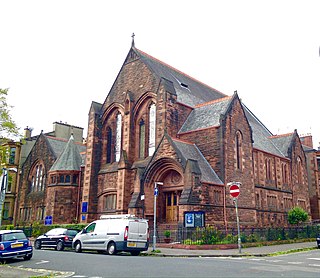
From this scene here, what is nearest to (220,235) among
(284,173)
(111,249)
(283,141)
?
(111,249)

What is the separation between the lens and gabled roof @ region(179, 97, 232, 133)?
107 feet

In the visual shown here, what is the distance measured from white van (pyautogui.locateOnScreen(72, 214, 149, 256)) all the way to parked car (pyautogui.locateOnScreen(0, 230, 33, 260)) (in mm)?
3825

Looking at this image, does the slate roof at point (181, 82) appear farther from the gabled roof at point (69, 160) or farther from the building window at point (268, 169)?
the gabled roof at point (69, 160)

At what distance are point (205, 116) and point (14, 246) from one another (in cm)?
2074

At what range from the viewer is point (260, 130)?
47.2 meters

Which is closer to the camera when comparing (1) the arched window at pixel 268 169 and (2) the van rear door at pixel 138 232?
(2) the van rear door at pixel 138 232

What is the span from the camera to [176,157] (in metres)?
28.5

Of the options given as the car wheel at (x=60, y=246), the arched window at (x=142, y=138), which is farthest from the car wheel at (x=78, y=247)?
the arched window at (x=142, y=138)

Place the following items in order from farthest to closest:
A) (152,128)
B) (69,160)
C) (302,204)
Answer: (302,204), (69,160), (152,128)

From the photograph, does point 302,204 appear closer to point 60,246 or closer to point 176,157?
point 176,157

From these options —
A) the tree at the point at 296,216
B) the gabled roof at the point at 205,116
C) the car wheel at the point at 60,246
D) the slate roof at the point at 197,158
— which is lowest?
the car wheel at the point at 60,246

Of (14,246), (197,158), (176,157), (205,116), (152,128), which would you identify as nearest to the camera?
(14,246)

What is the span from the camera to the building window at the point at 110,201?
35.0 m

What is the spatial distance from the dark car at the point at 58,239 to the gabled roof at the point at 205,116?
46.0ft
